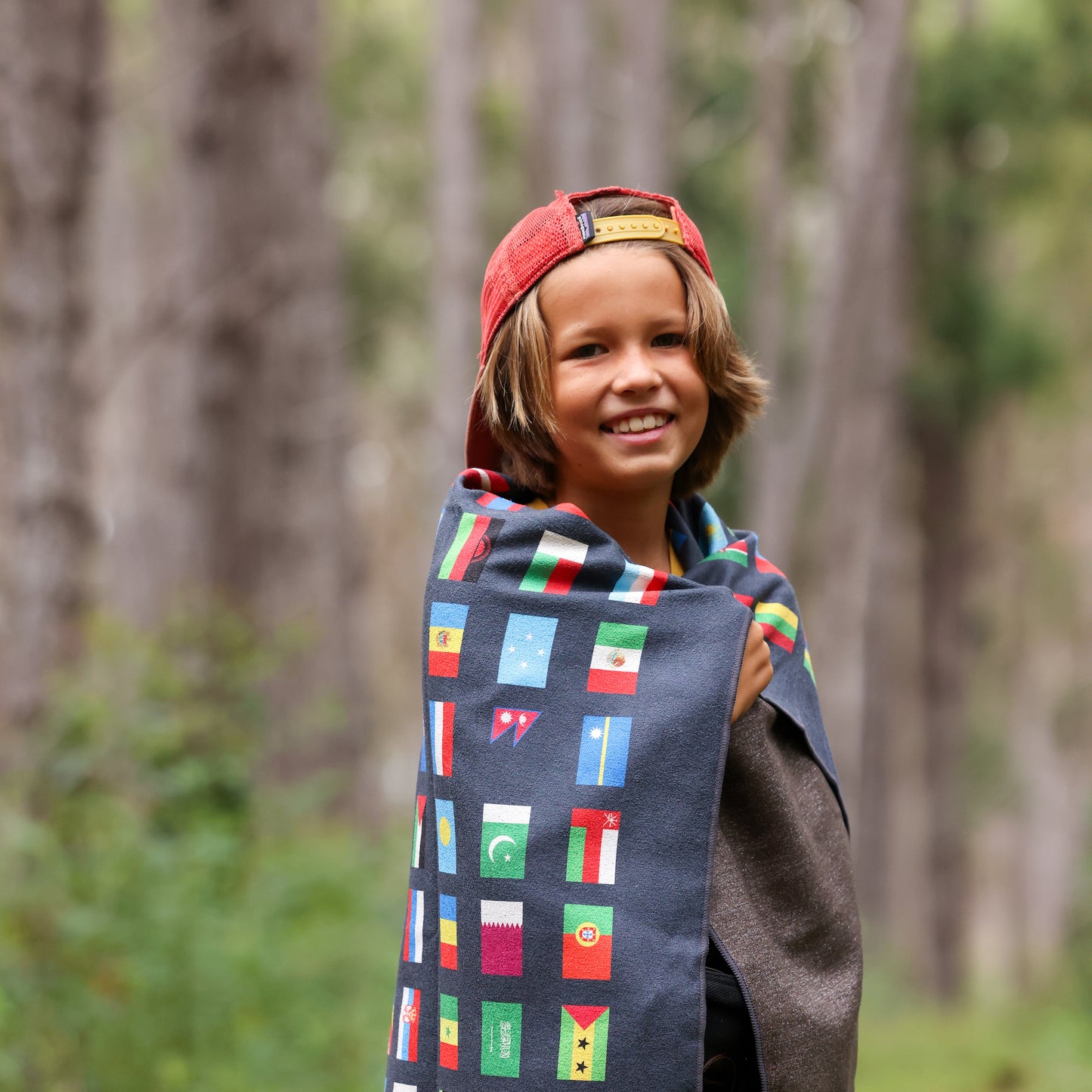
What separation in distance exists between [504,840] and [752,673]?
0.48 m

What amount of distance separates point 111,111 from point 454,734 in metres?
4.29

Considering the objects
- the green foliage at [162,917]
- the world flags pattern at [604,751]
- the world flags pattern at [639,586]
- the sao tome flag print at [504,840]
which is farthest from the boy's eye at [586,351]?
the green foliage at [162,917]

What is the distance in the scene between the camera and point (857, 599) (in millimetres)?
11289

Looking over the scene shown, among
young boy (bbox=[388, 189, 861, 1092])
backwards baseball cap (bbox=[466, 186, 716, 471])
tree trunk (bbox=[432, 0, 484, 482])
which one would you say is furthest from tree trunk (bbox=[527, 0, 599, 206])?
young boy (bbox=[388, 189, 861, 1092])

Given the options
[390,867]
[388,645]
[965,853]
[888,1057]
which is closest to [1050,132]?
[965,853]

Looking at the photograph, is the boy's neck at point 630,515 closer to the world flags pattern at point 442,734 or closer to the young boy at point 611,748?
the young boy at point 611,748

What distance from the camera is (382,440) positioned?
27.2 m

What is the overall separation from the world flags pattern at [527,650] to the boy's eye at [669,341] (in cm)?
52

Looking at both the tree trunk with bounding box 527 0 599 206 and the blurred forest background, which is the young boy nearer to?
the blurred forest background

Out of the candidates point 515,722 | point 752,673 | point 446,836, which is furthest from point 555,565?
point 446,836

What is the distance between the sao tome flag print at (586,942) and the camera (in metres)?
2.26

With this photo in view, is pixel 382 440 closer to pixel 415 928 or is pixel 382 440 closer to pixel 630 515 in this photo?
pixel 630 515

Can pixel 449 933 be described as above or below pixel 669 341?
below

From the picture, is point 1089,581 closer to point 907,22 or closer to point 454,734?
point 907,22
